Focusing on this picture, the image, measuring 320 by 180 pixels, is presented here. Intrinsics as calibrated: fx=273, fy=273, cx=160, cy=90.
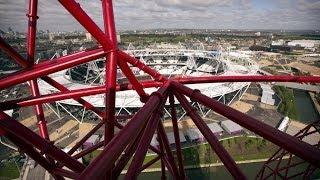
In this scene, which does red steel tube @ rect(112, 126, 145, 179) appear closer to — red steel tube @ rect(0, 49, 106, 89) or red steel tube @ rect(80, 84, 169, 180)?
red steel tube @ rect(80, 84, 169, 180)

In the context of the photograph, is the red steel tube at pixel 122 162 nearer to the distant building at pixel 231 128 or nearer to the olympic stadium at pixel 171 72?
the distant building at pixel 231 128

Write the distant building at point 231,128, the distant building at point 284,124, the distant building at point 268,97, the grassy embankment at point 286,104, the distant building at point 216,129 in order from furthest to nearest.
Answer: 1. the distant building at point 268,97
2. the grassy embankment at point 286,104
3. the distant building at point 284,124
4. the distant building at point 231,128
5. the distant building at point 216,129

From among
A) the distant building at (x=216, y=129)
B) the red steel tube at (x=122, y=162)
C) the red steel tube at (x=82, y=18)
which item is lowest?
the distant building at (x=216, y=129)

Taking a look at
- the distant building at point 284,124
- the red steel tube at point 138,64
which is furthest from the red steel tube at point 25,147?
the distant building at point 284,124

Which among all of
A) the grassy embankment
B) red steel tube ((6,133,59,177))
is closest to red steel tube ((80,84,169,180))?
red steel tube ((6,133,59,177))

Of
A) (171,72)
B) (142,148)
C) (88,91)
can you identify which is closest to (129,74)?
(88,91)

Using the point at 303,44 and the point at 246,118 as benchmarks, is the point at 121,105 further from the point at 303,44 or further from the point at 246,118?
the point at 303,44
